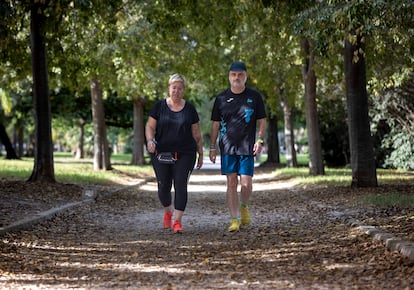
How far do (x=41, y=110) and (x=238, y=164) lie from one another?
7481 millimetres

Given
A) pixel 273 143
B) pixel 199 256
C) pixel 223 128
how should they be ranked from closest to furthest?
pixel 199 256 → pixel 223 128 → pixel 273 143

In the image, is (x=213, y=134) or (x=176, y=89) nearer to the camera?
(x=176, y=89)

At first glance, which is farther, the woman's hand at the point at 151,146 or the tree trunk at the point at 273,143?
the tree trunk at the point at 273,143

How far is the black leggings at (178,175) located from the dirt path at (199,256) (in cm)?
51

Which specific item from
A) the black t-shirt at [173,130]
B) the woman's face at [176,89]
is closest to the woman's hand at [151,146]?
the black t-shirt at [173,130]

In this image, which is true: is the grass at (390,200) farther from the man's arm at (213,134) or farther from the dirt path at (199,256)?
the man's arm at (213,134)

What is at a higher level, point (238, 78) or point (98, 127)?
point (98, 127)

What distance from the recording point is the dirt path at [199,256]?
17.4ft

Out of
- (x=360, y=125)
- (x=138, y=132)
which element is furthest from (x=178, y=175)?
(x=138, y=132)

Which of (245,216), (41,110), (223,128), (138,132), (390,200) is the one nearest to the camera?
(223,128)

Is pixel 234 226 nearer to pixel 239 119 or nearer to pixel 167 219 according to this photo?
pixel 167 219

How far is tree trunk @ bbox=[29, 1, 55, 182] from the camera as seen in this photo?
14312mm

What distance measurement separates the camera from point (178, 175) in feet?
26.5

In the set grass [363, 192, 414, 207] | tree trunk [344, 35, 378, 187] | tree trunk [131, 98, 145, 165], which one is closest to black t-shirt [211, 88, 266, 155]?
grass [363, 192, 414, 207]
